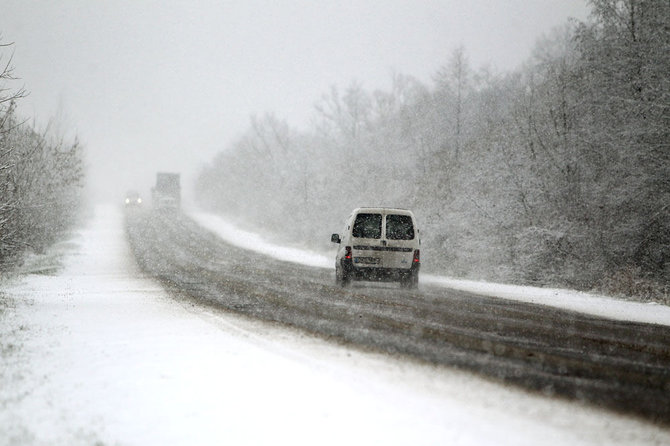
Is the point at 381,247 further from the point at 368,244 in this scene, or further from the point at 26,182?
the point at 26,182

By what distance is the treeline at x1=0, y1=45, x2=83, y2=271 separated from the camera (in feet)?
47.2

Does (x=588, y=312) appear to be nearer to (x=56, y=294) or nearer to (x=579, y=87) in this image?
(x=579, y=87)

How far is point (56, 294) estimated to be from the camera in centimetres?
1208

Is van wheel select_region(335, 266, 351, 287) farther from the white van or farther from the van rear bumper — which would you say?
the van rear bumper

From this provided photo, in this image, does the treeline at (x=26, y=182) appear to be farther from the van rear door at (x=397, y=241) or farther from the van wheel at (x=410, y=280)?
the van wheel at (x=410, y=280)

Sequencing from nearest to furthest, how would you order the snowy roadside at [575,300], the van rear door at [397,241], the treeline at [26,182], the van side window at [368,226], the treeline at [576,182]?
the snowy roadside at [575,300] → the van rear door at [397,241] → the van side window at [368,226] → the treeline at [576,182] → the treeline at [26,182]

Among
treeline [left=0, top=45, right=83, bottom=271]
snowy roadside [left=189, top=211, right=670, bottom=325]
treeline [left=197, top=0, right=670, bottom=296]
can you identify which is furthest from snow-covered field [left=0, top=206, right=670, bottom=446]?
treeline [left=197, top=0, right=670, bottom=296]

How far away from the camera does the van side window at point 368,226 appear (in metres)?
13.1

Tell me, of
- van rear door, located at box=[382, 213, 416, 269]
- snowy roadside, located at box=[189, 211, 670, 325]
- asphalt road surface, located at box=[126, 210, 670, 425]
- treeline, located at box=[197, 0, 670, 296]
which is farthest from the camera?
treeline, located at box=[197, 0, 670, 296]

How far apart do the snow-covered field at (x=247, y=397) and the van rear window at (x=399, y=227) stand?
6095 millimetres

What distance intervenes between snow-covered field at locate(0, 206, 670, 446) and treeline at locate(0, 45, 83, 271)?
7.31m

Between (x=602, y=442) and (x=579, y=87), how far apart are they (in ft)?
50.7

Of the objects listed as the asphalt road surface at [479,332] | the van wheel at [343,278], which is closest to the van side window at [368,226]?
the van wheel at [343,278]

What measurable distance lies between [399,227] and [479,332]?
229 inches
